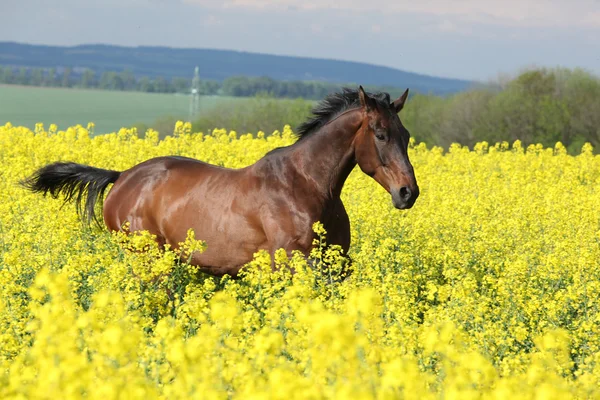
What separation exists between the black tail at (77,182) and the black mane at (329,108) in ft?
6.49

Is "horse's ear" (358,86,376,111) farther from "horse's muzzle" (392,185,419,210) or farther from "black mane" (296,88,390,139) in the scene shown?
"horse's muzzle" (392,185,419,210)

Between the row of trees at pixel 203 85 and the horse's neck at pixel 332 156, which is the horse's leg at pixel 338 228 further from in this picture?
the row of trees at pixel 203 85

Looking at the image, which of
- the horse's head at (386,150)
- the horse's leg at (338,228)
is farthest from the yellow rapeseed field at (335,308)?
the horse's head at (386,150)

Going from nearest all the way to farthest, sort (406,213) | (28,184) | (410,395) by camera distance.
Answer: (410,395) < (28,184) < (406,213)

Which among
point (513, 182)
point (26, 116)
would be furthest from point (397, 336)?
point (26, 116)

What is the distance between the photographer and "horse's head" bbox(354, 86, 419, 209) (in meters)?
6.57

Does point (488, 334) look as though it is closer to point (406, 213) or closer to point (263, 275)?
point (263, 275)

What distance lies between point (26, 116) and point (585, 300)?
3602 cm

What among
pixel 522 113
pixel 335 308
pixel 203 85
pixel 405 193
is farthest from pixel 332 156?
pixel 203 85

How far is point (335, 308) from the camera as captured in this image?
5.11 metres

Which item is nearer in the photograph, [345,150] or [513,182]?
[345,150]

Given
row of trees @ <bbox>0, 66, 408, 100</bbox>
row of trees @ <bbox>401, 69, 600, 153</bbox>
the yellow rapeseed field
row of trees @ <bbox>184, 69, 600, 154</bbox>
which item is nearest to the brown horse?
the yellow rapeseed field

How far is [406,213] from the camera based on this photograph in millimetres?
9719

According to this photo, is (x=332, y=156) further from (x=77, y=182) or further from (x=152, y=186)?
(x=77, y=182)
